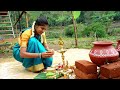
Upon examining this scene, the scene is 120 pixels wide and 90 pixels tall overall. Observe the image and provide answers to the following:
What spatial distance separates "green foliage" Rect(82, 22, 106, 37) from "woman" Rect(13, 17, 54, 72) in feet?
5.61

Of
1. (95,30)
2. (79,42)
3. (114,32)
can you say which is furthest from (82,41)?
(114,32)

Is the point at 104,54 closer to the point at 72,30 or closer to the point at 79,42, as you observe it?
the point at 79,42

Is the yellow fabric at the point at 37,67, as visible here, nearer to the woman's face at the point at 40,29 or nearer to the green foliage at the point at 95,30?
the woman's face at the point at 40,29

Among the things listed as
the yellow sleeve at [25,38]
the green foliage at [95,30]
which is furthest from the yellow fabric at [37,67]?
the green foliage at [95,30]

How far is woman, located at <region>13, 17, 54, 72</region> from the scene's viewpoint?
3.30 metres

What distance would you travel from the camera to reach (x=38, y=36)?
3.55 metres

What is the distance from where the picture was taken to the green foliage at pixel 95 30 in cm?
510

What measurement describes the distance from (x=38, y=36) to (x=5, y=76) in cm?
70

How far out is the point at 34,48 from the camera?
3.41 meters

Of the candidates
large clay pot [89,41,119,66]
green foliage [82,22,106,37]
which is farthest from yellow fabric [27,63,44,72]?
green foliage [82,22,106,37]

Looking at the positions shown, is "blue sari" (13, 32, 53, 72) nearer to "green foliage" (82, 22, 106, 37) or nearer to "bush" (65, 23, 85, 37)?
"green foliage" (82, 22, 106, 37)
